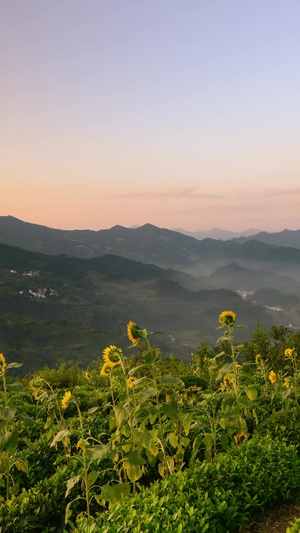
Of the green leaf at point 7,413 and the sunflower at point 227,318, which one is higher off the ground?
the sunflower at point 227,318

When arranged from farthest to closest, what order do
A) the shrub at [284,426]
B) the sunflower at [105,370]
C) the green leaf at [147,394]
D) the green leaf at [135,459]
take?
the shrub at [284,426], the sunflower at [105,370], the green leaf at [147,394], the green leaf at [135,459]

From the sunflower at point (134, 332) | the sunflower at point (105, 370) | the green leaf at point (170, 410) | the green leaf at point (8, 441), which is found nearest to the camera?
the green leaf at point (8, 441)

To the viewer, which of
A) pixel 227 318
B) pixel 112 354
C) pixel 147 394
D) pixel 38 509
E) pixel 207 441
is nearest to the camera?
pixel 147 394

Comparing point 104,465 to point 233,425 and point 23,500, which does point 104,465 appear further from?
point 233,425

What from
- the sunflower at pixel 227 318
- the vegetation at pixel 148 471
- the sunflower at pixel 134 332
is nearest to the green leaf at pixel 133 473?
the vegetation at pixel 148 471

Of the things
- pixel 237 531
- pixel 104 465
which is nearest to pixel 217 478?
pixel 237 531

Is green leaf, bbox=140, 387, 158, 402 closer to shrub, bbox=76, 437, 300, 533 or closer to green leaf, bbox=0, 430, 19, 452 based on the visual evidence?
shrub, bbox=76, 437, 300, 533

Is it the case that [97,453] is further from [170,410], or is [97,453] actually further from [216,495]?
[216,495]

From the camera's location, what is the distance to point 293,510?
13.3 ft

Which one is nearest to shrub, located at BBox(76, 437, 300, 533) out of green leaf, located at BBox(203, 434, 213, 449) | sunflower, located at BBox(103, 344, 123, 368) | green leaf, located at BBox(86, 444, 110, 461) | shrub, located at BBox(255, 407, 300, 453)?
green leaf, located at BBox(203, 434, 213, 449)

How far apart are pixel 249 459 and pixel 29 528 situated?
2.53 m

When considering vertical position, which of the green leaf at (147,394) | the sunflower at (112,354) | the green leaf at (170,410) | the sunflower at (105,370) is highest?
the sunflower at (112,354)

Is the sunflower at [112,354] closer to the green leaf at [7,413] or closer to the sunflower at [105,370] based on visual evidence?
the sunflower at [105,370]

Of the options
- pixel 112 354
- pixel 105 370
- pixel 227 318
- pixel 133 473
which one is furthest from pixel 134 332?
pixel 227 318
